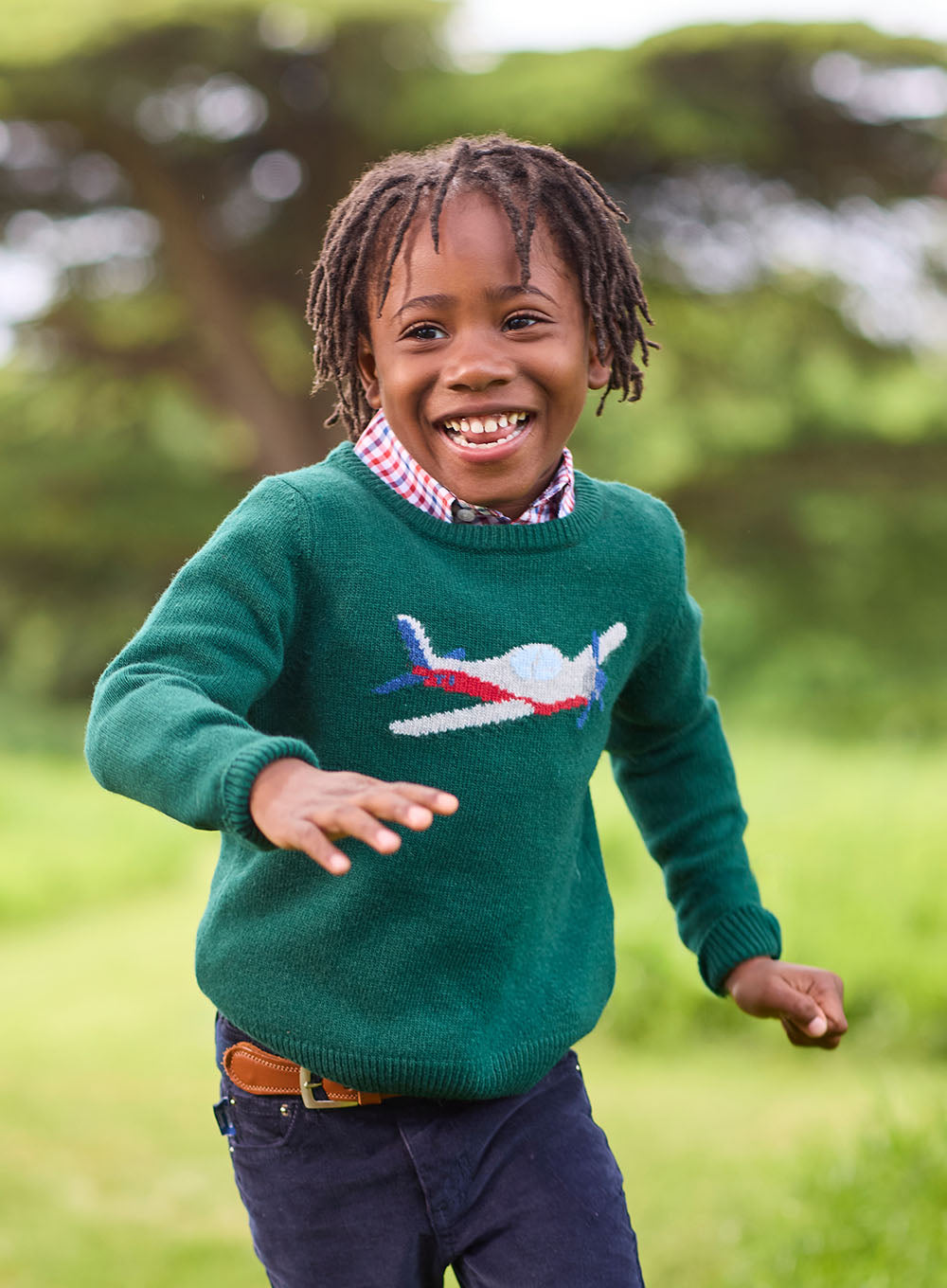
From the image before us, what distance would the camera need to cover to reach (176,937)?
18.7ft

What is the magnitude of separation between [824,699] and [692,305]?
2581 millimetres

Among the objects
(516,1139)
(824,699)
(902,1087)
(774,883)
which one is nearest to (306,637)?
(516,1139)

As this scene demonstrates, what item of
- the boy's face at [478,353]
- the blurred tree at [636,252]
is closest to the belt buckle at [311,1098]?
the boy's face at [478,353]

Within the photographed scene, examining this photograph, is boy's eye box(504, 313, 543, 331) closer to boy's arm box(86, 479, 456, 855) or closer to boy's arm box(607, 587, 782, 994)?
boy's arm box(86, 479, 456, 855)

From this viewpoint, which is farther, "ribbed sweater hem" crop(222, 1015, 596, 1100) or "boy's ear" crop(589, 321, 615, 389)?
"boy's ear" crop(589, 321, 615, 389)

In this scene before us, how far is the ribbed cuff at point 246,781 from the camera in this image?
3.58 feet

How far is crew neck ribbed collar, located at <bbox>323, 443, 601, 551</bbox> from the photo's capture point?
1496 mm

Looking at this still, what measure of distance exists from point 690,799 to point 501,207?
2.55ft

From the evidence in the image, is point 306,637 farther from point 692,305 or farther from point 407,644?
point 692,305

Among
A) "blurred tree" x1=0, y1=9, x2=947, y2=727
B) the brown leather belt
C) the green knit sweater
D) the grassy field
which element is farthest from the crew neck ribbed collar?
"blurred tree" x1=0, y1=9, x2=947, y2=727

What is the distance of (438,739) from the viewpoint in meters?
1.45

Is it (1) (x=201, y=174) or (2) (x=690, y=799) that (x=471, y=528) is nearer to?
(2) (x=690, y=799)

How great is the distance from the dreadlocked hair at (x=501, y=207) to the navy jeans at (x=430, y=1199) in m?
0.83

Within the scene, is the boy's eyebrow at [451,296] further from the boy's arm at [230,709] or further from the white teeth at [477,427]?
the boy's arm at [230,709]
